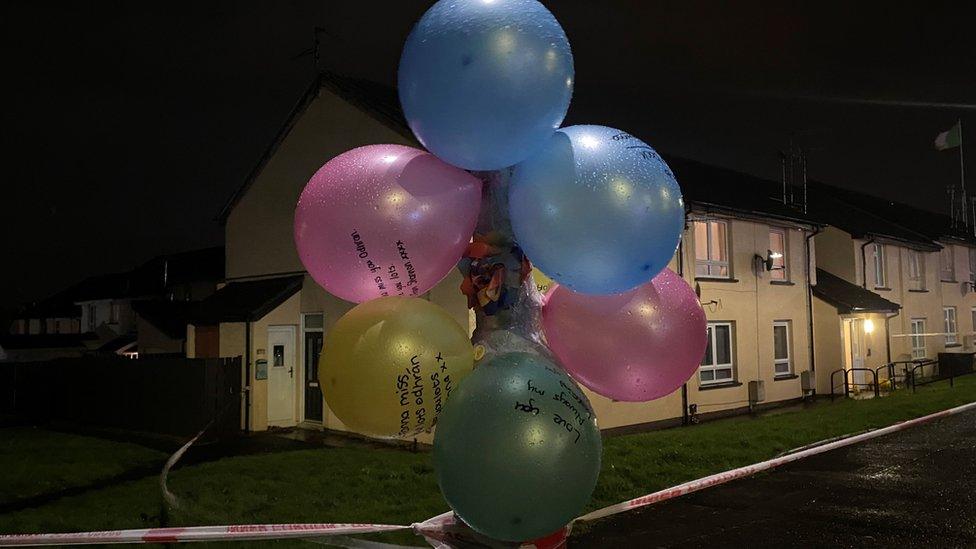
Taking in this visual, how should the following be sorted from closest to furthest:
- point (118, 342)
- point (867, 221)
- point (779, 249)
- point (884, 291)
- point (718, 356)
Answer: point (718, 356)
point (779, 249)
point (884, 291)
point (867, 221)
point (118, 342)

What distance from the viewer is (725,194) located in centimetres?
1662

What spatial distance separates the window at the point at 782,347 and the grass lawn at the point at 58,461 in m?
13.4

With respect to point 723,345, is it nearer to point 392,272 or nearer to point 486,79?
point 392,272

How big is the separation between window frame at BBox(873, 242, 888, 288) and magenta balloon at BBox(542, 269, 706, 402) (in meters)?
21.3

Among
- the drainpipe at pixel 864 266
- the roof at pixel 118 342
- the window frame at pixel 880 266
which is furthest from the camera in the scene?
the roof at pixel 118 342

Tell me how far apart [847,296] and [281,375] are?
573 inches

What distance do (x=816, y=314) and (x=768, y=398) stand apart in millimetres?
3522

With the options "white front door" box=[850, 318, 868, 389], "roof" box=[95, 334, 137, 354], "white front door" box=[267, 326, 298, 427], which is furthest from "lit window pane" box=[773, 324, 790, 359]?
"roof" box=[95, 334, 137, 354]

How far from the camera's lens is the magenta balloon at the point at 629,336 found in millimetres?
2891

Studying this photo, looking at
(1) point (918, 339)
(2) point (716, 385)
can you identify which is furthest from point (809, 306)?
(1) point (918, 339)

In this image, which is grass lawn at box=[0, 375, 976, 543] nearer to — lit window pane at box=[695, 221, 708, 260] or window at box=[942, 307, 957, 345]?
lit window pane at box=[695, 221, 708, 260]

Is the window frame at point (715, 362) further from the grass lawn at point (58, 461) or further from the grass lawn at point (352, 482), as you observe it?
the grass lawn at point (58, 461)

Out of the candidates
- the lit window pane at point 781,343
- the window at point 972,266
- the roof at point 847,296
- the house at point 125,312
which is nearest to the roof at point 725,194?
the roof at point 847,296

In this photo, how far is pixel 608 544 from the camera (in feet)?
19.2
